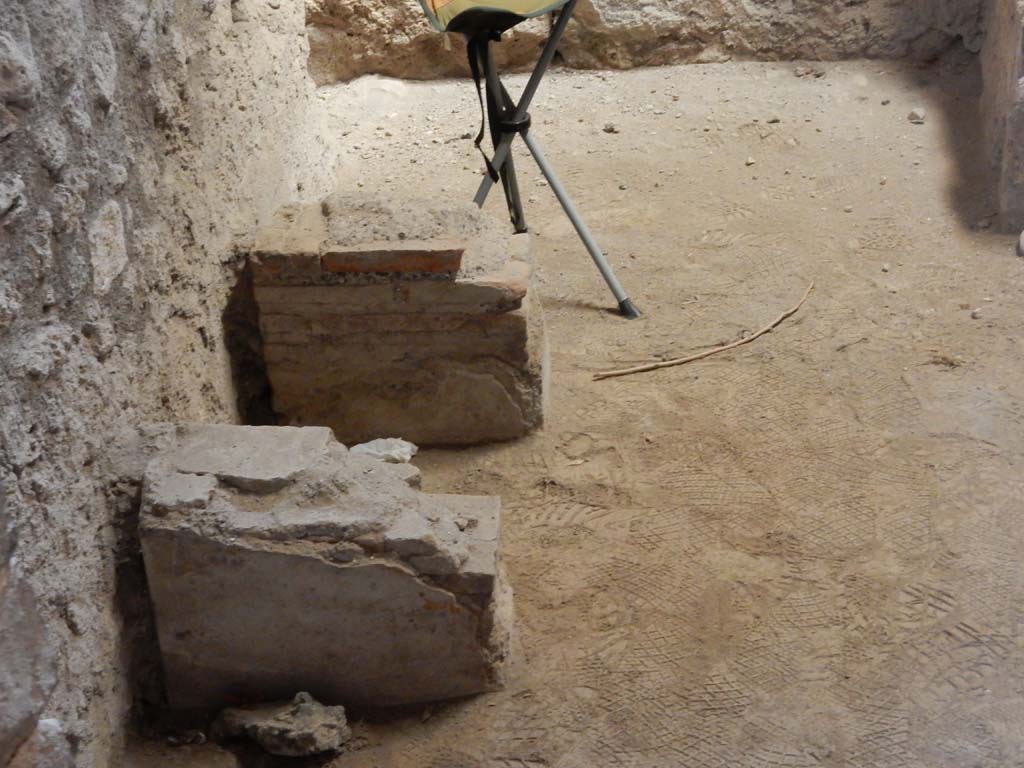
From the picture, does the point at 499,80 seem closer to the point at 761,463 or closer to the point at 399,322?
the point at 399,322

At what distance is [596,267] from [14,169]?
8.04 ft

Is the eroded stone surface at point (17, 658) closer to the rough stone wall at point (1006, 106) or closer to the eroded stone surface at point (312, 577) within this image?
the eroded stone surface at point (312, 577)

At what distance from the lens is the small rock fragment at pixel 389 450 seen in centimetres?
265

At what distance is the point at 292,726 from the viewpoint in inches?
83.5

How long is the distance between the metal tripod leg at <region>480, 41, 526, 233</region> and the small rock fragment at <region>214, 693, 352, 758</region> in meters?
1.94

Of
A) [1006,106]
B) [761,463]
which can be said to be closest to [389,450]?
[761,463]

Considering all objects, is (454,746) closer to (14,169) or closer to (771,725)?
(771,725)

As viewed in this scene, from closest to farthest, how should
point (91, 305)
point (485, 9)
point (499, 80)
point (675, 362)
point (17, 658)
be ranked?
point (17, 658) < point (91, 305) < point (485, 9) < point (675, 362) < point (499, 80)

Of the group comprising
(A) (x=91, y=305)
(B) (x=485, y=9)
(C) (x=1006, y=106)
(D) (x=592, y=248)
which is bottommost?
(D) (x=592, y=248)

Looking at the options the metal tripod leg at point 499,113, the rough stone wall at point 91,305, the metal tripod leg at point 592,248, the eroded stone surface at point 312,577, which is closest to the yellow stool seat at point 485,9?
the metal tripod leg at point 499,113

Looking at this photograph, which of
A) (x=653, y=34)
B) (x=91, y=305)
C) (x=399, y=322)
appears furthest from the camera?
(x=653, y=34)

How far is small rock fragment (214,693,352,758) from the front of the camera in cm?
211

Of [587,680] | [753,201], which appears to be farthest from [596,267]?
[587,680]

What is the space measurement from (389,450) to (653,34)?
353 centimetres
